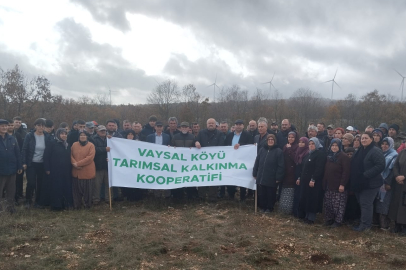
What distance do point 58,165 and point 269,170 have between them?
16.6 ft

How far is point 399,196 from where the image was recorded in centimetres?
618

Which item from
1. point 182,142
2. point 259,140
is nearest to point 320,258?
point 259,140

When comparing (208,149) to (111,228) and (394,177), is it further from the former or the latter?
(394,177)

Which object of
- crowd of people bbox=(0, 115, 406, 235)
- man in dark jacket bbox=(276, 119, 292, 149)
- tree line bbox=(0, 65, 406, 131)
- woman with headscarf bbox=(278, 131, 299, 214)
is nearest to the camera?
crowd of people bbox=(0, 115, 406, 235)

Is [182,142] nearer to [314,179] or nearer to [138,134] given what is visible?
[138,134]

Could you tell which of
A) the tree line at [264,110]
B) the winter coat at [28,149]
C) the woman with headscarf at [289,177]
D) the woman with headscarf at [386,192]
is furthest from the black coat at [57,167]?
the tree line at [264,110]

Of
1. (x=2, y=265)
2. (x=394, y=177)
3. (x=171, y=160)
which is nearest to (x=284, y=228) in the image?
(x=394, y=177)

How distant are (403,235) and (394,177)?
116cm

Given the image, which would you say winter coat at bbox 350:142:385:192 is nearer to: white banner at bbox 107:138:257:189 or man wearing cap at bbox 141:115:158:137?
white banner at bbox 107:138:257:189

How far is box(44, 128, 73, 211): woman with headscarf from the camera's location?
7.26m

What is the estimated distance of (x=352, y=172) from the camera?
6254 mm

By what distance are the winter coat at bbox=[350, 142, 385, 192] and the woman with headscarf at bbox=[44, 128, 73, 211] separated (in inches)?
254

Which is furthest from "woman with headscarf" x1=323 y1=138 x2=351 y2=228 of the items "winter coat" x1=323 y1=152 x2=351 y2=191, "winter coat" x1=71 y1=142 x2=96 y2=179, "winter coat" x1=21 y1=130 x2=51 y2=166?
"winter coat" x1=21 y1=130 x2=51 y2=166

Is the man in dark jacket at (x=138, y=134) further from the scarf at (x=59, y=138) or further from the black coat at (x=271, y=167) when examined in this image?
the black coat at (x=271, y=167)
